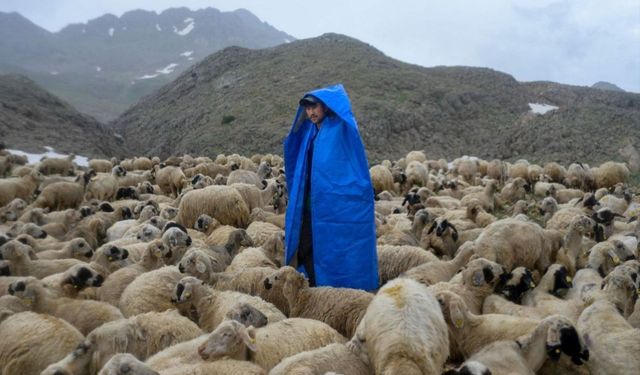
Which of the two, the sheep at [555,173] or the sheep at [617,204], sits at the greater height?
the sheep at [555,173]

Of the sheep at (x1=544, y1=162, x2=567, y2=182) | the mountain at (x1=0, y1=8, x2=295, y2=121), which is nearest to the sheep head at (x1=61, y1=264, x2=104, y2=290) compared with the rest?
the sheep at (x1=544, y1=162, x2=567, y2=182)

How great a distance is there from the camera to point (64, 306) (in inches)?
263

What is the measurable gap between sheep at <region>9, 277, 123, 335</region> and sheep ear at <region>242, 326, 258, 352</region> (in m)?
1.98

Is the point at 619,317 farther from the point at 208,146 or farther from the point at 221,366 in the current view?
the point at 208,146

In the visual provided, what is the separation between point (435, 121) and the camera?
49812 mm

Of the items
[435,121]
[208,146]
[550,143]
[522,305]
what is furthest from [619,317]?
[435,121]

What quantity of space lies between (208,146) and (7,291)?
127ft

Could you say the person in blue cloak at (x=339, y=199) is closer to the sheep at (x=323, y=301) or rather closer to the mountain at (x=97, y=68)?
the sheep at (x=323, y=301)

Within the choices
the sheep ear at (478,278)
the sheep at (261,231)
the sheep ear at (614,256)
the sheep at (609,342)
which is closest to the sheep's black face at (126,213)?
the sheep at (261,231)

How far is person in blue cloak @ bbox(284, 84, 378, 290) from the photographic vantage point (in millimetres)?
7426

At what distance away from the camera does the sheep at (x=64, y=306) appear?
6449mm

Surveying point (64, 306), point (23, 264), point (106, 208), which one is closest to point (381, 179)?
point (106, 208)

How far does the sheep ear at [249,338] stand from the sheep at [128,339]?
101cm

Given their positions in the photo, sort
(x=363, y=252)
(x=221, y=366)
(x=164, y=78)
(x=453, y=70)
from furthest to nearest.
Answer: (x=164, y=78), (x=453, y=70), (x=363, y=252), (x=221, y=366)
